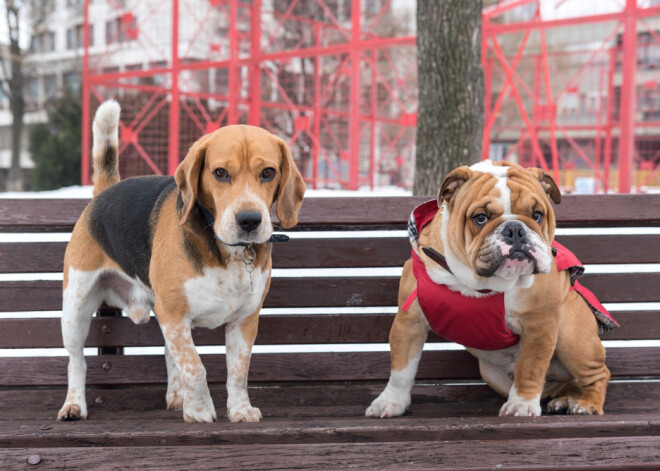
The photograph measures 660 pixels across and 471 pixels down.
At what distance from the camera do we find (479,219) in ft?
8.33

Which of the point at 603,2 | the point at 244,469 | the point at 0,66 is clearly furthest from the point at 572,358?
the point at 0,66

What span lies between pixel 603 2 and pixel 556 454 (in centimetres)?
1308

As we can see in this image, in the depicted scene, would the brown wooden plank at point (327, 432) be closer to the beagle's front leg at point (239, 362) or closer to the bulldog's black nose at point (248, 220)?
the beagle's front leg at point (239, 362)

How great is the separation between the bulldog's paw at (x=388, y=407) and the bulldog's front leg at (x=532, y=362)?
0.39 metres

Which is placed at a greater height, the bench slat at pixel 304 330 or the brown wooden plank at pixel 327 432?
the bench slat at pixel 304 330

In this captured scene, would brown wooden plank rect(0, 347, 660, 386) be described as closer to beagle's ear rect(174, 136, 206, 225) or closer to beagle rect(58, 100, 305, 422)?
beagle rect(58, 100, 305, 422)

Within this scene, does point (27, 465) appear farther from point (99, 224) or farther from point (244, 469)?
point (99, 224)

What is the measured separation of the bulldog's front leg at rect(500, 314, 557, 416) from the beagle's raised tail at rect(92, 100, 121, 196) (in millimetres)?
1900

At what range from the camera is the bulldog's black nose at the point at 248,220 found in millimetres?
2352

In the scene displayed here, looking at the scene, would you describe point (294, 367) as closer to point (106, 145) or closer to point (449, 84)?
point (106, 145)

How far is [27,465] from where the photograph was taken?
2254mm

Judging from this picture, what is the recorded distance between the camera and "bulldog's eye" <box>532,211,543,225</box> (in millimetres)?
2541

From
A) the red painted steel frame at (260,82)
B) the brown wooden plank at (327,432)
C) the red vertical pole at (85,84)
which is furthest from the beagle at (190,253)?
the red vertical pole at (85,84)

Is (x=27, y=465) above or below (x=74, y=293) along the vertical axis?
below
